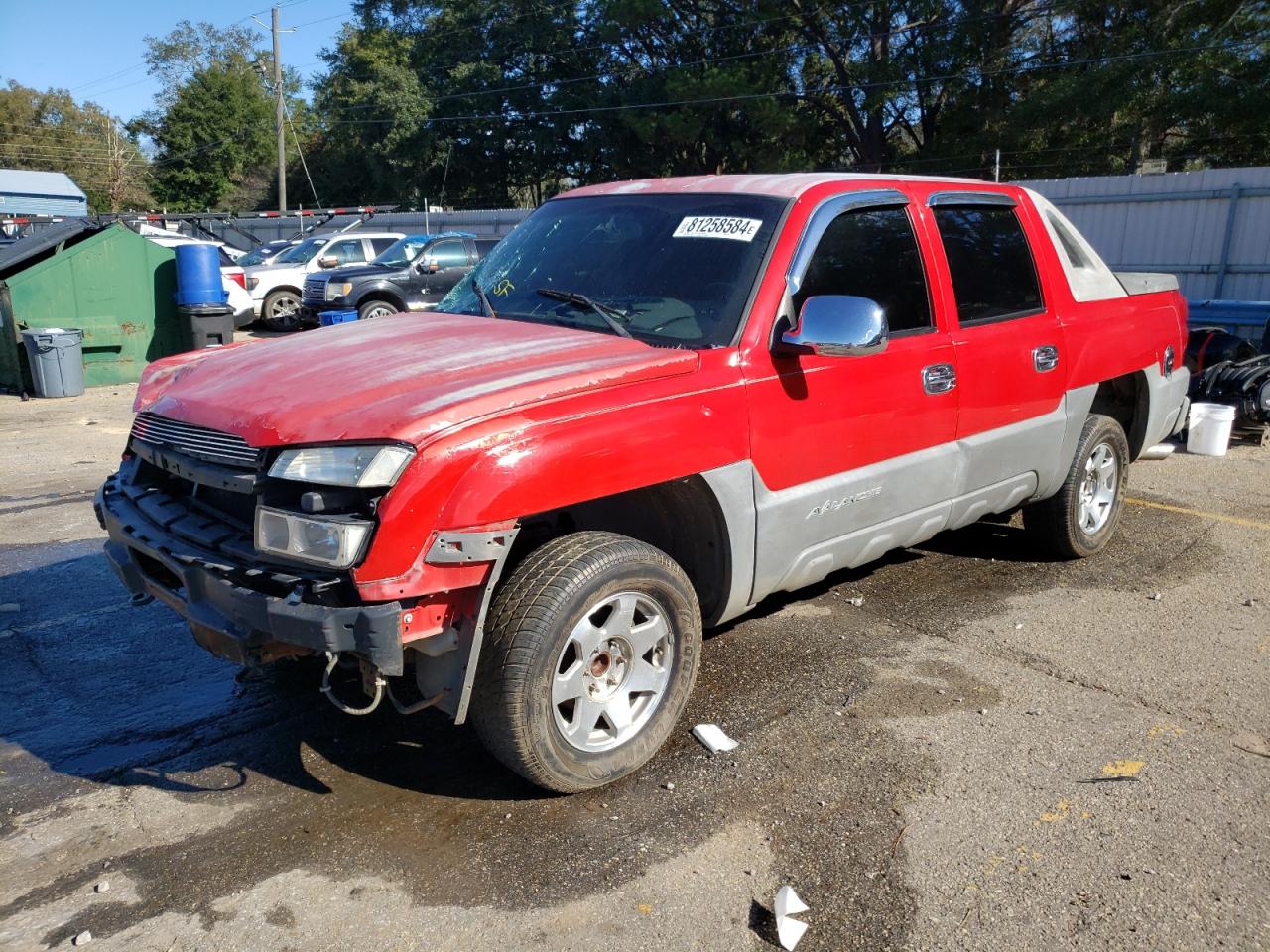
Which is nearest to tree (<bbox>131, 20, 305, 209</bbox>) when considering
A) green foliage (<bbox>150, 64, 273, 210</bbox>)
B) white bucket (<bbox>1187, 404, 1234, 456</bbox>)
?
green foliage (<bbox>150, 64, 273, 210</bbox>)

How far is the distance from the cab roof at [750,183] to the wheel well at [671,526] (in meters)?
1.29

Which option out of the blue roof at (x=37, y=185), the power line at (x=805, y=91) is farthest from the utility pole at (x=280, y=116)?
the blue roof at (x=37, y=185)

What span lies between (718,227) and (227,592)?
2.21 m

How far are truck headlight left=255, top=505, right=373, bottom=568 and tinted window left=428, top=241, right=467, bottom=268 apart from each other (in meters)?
13.8

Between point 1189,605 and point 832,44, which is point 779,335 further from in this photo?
point 832,44

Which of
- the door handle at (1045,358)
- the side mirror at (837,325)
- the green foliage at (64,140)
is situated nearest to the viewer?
the side mirror at (837,325)

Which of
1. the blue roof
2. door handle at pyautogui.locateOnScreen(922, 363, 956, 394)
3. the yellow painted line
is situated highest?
the blue roof

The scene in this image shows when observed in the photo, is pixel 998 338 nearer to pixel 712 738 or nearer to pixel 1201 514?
pixel 712 738

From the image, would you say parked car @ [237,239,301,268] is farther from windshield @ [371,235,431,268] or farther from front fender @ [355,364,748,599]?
front fender @ [355,364,748,599]

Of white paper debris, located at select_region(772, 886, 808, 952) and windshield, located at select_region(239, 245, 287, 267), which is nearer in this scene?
white paper debris, located at select_region(772, 886, 808, 952)

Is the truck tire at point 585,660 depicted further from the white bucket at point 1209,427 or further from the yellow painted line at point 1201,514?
the white bucket at point 1209,427

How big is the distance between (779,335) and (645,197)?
1066 millimetres

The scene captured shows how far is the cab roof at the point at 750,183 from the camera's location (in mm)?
4008

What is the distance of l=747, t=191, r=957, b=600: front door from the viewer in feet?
11.9
